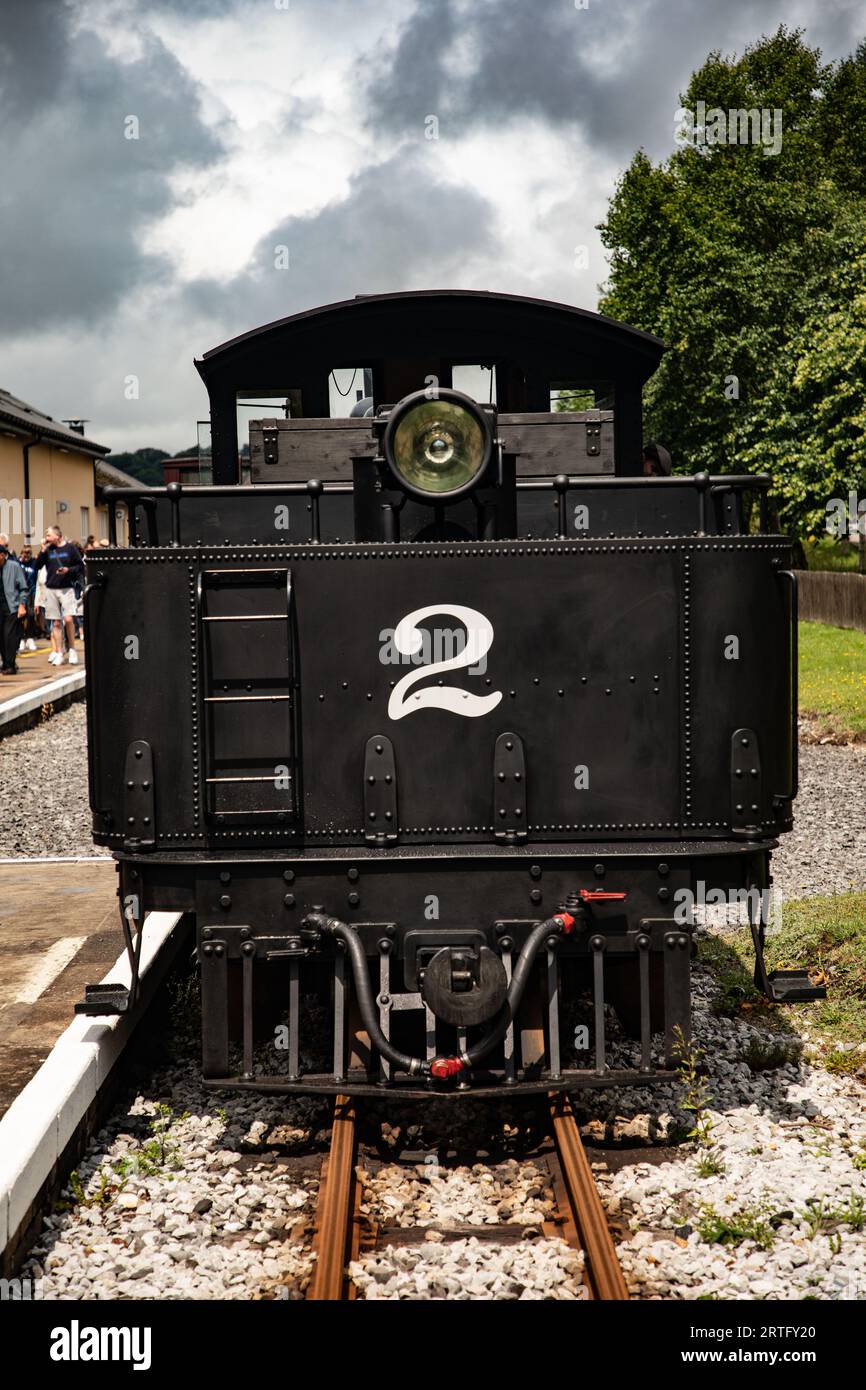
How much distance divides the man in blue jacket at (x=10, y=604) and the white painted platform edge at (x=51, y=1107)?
47.6 ft

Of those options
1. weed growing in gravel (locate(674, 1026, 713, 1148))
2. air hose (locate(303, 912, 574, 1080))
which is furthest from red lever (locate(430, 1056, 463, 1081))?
weed growing in gravel (locate(674, 1026, 713, 1148))

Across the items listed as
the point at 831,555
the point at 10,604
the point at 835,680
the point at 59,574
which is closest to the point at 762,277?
the point at 831,555

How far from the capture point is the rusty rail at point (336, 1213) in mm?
3920

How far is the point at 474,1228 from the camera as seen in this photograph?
4.49m

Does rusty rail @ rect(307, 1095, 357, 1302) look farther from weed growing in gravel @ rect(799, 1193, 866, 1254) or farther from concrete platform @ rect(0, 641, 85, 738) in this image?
concrete platform @ rect(0, 641, 85, 738)

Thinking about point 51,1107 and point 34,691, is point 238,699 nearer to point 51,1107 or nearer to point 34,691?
point 51,1107

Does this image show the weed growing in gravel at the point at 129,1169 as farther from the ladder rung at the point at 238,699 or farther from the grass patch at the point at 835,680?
the grass patch at the point at 835,680

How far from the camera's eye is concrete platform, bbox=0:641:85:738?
1673 centimetres

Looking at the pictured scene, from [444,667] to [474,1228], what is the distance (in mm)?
1999

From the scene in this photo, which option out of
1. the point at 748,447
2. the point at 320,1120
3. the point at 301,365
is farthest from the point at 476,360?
the point at 748,447

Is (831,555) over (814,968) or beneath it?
over

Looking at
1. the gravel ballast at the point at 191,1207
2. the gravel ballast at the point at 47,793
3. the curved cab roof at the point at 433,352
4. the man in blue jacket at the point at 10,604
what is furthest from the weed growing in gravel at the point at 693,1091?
the man in blue jacket at the point at 10,604

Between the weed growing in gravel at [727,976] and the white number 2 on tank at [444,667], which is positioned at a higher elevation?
the white number 2 on tank at [444,667]
